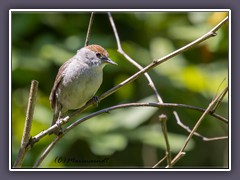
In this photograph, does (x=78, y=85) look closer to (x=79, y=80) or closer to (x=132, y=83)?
(x=79, y=80)

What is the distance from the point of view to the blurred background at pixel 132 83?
388 centimetres

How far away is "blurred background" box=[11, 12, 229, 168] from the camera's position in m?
3.88

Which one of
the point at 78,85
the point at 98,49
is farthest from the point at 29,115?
the point at 98,49

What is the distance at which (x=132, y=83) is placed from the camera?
4.30 metres

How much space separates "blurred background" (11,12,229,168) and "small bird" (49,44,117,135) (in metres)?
0.28

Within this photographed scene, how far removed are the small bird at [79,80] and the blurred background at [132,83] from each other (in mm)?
277

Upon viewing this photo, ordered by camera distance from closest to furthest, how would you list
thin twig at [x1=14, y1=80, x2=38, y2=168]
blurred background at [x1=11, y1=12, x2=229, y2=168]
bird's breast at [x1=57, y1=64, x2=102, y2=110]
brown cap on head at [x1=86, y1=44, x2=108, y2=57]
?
1. thin twig at [x1=14, y1=80, x2=38, y2=168]
2. bird's breast at [x1=57, y1=64, x2=102, y2=110]
3. brown cap on head at [x1=86, y1=44, x2=108, y2=57]
4. blurred background at [x1=11, y1=12, x2=229, y2=168]

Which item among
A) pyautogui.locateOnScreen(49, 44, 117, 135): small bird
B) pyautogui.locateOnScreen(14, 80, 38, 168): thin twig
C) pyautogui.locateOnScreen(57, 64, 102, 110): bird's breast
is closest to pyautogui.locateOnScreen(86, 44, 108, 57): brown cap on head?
pyautogui.locateOnScreen(49, 44, 117, 135): small bird

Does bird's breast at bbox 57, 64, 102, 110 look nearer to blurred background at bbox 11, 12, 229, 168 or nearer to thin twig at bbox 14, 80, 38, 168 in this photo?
blurred background at bbox 11, 12, 229, 168

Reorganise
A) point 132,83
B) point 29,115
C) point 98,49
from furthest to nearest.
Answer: point 132,83, point 98,49, point 29,115

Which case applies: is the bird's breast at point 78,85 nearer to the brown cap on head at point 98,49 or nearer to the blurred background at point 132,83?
the brown cap on head at point 98,49

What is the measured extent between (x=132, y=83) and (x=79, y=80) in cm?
82
